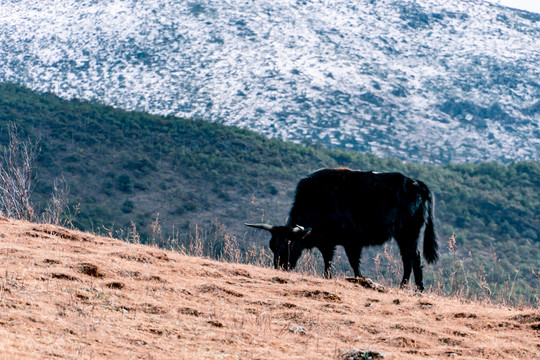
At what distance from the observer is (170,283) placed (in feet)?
22.9

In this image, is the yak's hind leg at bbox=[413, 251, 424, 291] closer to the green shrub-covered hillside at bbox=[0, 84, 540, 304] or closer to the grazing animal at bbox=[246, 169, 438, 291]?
the grazing animal at bbox=[246, 169, 438, 291]


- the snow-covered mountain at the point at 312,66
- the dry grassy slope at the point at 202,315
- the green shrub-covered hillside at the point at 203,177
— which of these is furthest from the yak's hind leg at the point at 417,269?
the snow-covered mountain at the point at 312,66

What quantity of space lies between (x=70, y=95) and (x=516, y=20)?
198 ft

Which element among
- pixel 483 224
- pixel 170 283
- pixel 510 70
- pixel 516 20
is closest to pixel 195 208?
pixel 483 224

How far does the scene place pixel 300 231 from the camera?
10711 millimetres

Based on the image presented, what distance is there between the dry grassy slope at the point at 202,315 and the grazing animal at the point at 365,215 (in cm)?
253

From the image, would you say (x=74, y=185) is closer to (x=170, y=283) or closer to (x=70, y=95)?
(x=170, y=283)

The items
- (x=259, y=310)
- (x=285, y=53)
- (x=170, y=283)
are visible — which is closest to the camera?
(x=259, y=310)

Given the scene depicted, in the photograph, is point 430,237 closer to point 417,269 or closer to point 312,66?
point 417,269

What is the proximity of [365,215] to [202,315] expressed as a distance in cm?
590

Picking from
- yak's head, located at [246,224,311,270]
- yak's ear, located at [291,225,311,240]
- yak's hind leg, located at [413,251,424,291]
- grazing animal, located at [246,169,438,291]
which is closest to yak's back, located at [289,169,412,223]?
grazing animal, located at [246,169,438,291]

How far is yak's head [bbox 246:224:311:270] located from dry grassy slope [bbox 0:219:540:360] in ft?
6.43

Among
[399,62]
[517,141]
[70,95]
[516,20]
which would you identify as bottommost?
[70,95]

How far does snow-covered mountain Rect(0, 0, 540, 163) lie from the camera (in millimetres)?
56531
